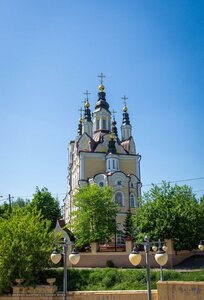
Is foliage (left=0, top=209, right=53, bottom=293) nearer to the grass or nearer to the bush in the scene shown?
the grass

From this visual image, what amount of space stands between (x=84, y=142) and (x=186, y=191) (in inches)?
A: 948

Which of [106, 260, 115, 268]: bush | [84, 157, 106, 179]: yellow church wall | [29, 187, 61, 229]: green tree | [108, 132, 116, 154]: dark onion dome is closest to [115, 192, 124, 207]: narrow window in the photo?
[84, 157, 106, 179]: yellow church wall

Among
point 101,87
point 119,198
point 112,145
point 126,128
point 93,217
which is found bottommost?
point 93,217

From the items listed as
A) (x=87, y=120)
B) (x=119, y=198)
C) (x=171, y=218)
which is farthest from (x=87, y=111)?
(x=171, y=218)

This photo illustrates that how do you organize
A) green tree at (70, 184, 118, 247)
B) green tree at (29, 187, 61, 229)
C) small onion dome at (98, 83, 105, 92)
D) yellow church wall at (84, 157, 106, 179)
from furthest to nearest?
small onion dome at (98, 83, 105, 92), yellow church wall at (84, 157, 106, 179), green tree at (29, 187, 61, 229), green tree at (70, 184, 118, 247)

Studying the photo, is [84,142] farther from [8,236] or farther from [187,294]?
[187,294]

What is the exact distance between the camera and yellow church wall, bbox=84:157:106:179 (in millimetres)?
48875

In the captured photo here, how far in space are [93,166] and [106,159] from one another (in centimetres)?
214

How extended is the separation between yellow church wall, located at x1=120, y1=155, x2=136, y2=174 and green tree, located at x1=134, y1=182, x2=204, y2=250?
2013 cm

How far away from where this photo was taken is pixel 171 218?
27.3m

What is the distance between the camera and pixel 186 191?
100 ft

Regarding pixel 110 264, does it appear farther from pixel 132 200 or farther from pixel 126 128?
pixel 126 128

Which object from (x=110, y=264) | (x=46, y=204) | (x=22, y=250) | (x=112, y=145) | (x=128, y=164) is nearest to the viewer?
(x=22, y=250)

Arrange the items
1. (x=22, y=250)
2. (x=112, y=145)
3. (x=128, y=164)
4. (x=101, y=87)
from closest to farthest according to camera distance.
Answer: (x=22, y=250), (x=112, y=145), (x=128, y=164), (x=101, y=87)
